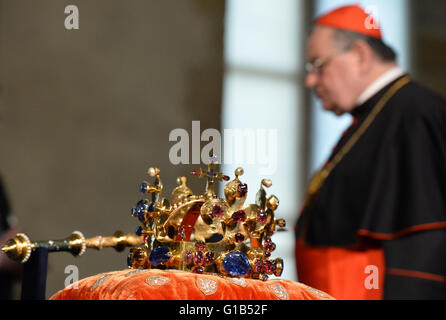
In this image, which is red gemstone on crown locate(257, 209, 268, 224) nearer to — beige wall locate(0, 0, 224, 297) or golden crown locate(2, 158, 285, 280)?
golden crown locate(2, 158, 285, 280)

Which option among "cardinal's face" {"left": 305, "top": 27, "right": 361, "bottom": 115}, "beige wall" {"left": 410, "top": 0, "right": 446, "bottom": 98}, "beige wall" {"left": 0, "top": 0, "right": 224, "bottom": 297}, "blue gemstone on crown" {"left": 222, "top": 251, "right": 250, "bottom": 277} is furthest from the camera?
"beige wall" {"left": 410, "top": 0, "right": 446, "bottom": 98}

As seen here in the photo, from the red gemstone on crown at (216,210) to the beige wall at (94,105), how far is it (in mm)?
2178

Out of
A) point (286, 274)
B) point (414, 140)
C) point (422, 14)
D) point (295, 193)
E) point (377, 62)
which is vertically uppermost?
point (422, 14)

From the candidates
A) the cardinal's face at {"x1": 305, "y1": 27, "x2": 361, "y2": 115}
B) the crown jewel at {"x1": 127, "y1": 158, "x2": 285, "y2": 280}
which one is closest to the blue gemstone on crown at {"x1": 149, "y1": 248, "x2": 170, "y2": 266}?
the crown jewel at {"x1": 127, "y1": 158, "x2": 285, "y2": 280}

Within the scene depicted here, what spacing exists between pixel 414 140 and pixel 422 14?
11.1 feet

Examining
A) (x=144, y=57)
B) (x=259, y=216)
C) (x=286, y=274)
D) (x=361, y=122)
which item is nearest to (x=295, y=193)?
(x=286, y=274)

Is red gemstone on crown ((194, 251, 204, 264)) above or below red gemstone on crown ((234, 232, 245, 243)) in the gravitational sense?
below

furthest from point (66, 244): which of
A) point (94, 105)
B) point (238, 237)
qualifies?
point (94, 105)

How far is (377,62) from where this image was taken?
3213 millimetres

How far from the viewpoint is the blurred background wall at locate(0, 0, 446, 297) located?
12.6 feet

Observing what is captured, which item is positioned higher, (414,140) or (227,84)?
(227,84)

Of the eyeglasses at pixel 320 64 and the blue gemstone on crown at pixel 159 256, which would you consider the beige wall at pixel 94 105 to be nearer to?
the eyeglasses at pixel 320 64
